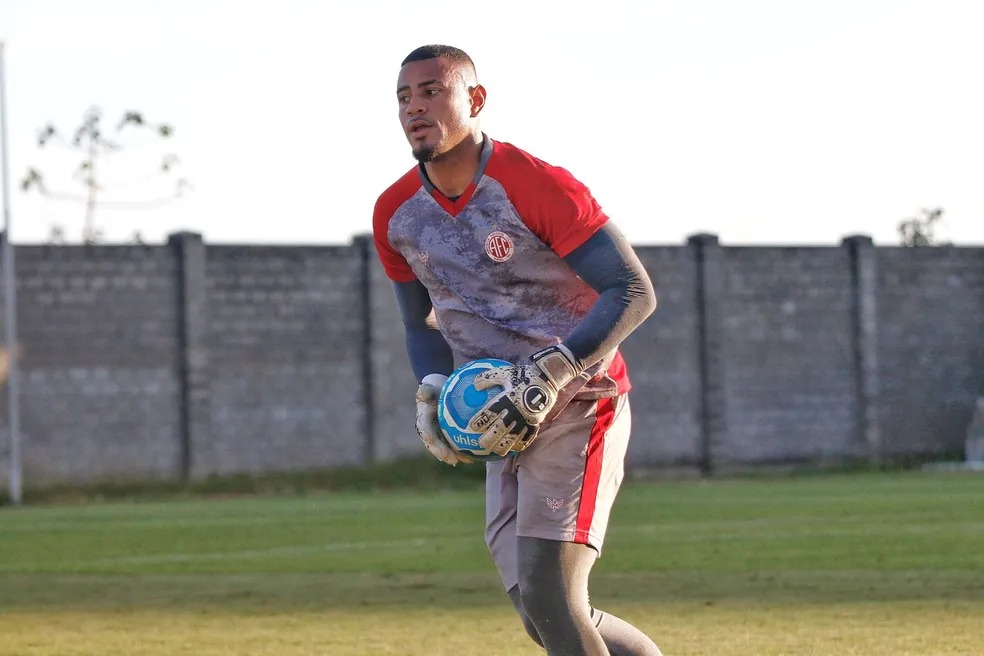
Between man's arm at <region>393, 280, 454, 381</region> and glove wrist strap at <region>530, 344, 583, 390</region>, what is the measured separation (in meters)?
0.78

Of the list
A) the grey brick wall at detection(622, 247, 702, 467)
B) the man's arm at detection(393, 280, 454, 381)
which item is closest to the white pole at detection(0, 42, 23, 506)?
the grey brick wall at detection(622, 247, 702, 467)

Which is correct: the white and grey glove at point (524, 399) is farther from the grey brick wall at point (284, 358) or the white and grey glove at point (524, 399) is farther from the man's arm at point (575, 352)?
the grey brick wall at point (284, 358)

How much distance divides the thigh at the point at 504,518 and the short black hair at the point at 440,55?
1.27 metres

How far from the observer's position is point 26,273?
2777 cm

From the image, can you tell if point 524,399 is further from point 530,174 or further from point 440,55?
point 440,55

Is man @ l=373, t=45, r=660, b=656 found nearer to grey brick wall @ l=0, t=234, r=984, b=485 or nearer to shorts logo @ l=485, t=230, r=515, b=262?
shorts logo @ l=485, t=230, r=515, b=262

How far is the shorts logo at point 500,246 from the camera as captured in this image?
17.9ft

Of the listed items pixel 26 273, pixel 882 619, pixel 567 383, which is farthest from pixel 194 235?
pixel 567 383

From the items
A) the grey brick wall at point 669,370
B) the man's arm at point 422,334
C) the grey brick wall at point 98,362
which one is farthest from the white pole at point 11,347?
the man's arm at point 422,334

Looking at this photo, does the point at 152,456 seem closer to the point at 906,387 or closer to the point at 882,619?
the point at 906,387

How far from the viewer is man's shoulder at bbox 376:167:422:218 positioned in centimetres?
574

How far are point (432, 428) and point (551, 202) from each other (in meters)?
0.82

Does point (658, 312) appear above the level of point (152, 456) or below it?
above

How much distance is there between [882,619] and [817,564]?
3619mm
